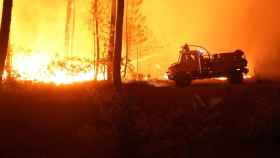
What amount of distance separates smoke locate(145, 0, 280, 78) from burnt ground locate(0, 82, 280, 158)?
1644 cm

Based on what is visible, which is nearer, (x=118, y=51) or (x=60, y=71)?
(x=118, y=51)

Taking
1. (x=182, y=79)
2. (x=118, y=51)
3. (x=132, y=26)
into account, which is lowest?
(x=182, y=79)

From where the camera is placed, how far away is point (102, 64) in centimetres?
2931

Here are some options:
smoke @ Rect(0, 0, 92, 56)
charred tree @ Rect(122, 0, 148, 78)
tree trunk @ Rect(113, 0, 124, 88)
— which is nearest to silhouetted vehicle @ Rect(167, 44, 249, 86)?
tree trunk @ Rect(113, 0, 124, 88)

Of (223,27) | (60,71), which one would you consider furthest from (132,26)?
(60,71)

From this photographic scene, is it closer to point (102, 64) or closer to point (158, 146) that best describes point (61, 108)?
point (158, 146)

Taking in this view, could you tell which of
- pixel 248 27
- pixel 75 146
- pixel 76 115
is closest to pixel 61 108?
pixel 76 115

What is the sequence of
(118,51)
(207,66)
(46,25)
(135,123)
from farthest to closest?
(46,25) < (207,66) < (118,51) < (135,123)

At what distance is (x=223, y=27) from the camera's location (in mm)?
43312

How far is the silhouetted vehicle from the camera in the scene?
82.0 feet

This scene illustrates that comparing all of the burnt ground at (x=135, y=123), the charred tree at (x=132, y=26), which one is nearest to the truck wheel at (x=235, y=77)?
the burnt ground at (x=135, y=123)

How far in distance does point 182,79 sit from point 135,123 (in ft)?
35.2

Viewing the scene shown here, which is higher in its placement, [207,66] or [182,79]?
[207,66]

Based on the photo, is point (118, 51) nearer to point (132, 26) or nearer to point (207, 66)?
point (207, 66)
